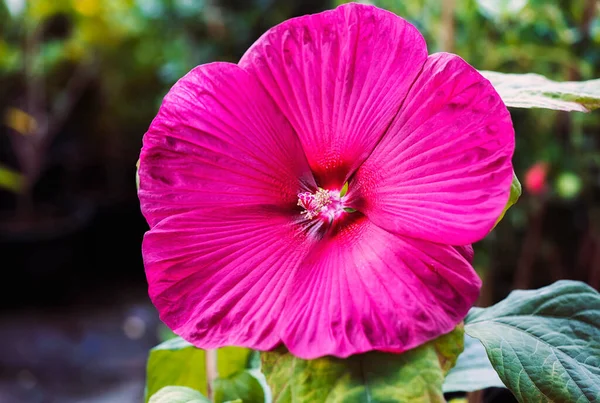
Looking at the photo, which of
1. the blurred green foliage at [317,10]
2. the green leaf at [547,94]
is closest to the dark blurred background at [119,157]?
the blurred green foliage at [317,10]

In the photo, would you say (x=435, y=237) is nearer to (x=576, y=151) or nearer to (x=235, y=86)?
(x=235, y=86)

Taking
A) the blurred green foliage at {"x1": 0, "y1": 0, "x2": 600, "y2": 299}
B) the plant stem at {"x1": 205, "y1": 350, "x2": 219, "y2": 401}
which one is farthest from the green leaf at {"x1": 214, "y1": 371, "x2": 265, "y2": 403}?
the blurred green foliage at {"x1": 0, "y1": 0, "x2": 600, "y2": 299}

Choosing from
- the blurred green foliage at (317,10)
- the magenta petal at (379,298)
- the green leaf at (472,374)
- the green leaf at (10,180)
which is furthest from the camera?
the green leaf at (10,180)

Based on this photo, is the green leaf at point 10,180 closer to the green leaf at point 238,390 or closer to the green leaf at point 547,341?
the green leaf at point 238,390

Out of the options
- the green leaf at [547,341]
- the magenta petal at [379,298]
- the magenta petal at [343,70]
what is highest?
the magenta petal at [343,70]

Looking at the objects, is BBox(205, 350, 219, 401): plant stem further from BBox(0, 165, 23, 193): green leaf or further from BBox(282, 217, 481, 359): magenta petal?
BBox(0, 165, 23, 193): green leaf

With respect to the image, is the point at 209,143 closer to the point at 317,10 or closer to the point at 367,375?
the point at 367,375

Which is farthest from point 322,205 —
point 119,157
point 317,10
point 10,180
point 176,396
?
point 119,157
